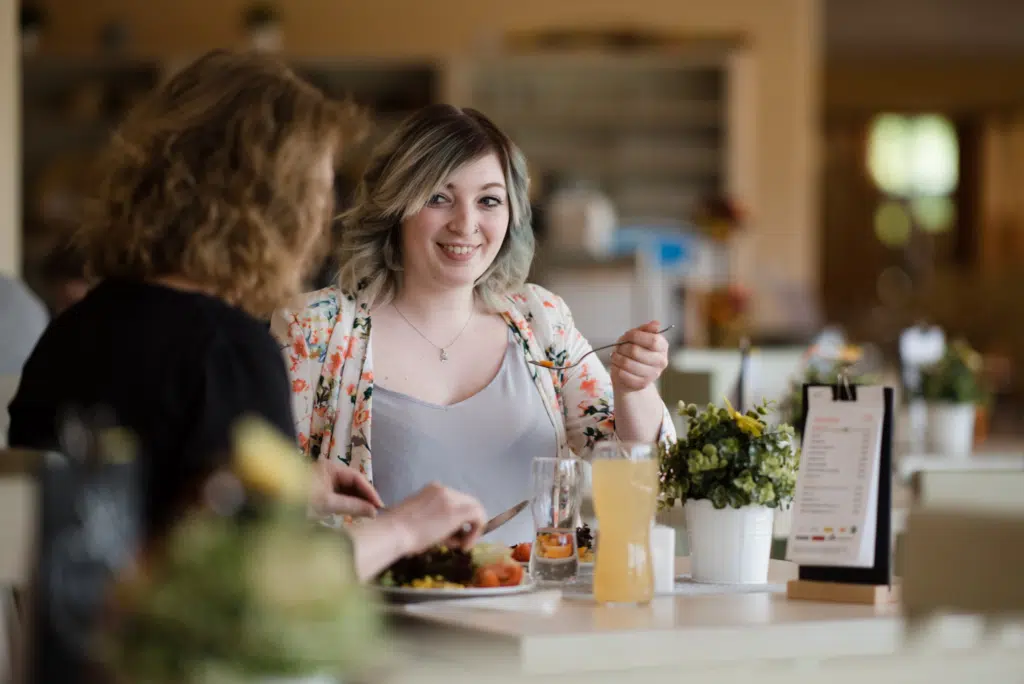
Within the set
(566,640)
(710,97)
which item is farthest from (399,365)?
(710,97)

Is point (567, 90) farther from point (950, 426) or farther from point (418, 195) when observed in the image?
point (418, 195)

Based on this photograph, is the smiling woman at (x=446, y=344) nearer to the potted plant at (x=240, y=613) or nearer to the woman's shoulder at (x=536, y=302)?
the woman's shoulder at (x=536, y=302)

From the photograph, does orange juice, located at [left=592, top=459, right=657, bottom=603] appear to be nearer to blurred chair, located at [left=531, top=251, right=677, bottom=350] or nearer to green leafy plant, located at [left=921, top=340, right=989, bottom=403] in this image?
green leafy plant, located at [left=921, top=340, right=989, bottom=403]

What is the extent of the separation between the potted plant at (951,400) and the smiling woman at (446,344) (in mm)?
1805

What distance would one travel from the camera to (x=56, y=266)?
379 centimetres

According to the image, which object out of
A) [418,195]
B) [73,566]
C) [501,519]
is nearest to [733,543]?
[501,519]

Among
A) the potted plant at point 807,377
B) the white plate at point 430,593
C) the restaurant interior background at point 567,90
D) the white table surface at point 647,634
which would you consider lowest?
the white table surface at point 647,634

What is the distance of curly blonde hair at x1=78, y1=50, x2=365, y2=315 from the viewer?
1.44m

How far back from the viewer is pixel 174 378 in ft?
4.65

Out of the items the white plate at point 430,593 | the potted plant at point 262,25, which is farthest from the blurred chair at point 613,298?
the potted plant at point 262,25

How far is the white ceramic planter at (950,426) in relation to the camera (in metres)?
3.91

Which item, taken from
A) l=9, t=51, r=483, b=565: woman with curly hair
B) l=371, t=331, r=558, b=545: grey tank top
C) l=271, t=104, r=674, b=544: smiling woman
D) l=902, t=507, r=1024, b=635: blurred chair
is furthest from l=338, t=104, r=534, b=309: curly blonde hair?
l=902, t=507, r=1024, b=635: blurred chair

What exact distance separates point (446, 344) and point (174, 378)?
95cm

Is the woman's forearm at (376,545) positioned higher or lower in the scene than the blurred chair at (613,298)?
lower
